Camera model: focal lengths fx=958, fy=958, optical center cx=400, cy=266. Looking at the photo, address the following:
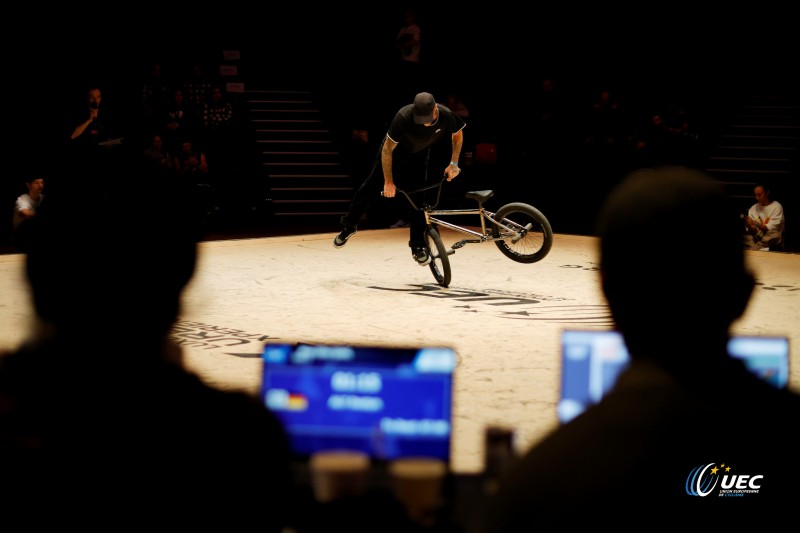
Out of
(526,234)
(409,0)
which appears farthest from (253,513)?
(409,0)

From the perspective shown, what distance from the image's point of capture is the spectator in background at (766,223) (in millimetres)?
10241

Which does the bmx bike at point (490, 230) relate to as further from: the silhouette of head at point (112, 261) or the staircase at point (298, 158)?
the silhouette of head at point (112, 261)

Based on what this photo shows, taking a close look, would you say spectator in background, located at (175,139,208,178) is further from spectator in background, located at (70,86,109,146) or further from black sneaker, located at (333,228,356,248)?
black sneaker, located at (333,228,356,248)

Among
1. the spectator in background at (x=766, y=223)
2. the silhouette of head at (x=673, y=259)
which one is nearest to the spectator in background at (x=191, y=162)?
the spectator in background at (x=766, y=223)

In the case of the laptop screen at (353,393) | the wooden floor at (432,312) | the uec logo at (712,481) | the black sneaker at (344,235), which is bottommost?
the wooden floor at (432,312)

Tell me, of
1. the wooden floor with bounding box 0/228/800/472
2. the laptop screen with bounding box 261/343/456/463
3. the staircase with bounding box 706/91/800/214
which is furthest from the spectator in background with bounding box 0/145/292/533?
the staircase with bounding box 706/91/800/214

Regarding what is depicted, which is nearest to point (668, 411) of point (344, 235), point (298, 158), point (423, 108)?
point (423, 108)

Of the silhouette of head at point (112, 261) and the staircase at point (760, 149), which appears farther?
the staircase at point (760, 149)

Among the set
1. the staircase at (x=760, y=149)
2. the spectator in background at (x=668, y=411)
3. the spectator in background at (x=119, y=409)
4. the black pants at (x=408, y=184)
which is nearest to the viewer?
the spectator in background at (x=668, y=411)

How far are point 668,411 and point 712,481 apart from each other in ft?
0.65

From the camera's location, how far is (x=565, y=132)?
12672 mm

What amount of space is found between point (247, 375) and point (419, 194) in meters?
3.26

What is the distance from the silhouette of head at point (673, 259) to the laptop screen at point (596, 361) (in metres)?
1.26

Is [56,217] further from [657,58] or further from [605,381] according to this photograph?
[657,58]
